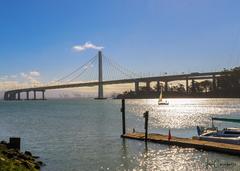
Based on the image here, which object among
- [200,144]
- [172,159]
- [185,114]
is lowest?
[172,159]

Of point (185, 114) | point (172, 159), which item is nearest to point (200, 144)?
point (172, 159)

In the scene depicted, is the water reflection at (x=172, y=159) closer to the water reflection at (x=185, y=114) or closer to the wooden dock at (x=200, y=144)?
the wooden dock at (x=200, y=144)

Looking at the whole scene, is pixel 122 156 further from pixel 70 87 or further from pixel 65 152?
pixel 70 87

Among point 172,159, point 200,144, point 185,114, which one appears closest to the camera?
point 172,159

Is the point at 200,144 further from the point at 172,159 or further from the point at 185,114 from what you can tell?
the point at 185,114

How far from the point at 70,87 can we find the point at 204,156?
9855 centimetres

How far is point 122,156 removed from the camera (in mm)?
23125

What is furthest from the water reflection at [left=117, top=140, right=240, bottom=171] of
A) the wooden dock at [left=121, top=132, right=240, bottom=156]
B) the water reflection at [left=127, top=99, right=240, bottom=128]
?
the water reflection at [left=127, top=99, right=240, bottom=128]

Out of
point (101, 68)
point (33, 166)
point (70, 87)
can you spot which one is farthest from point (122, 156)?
point (101, 68)

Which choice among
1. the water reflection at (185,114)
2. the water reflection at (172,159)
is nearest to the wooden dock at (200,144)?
the water reflection at (172,159)

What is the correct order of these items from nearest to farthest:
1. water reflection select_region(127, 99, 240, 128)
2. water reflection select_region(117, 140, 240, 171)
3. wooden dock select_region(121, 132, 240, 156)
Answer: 1. water reflection select_region(117, 140, 240, 171)
2. wooden dock select_region(121, 132, 240, 156)
3. water reflection select_region(127, 99, 240, 128)

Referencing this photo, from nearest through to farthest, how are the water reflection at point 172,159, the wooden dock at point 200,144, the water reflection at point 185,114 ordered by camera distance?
the water reflection at point 172,159 < the wooden dock at point 200,144 < the water reflection at point 185,114

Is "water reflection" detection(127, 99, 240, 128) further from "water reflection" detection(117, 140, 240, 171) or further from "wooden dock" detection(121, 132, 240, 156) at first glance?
"water reflection" detection(117, 140, 240, 171)

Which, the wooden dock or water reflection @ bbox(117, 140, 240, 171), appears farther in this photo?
the wooden dock
